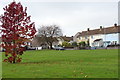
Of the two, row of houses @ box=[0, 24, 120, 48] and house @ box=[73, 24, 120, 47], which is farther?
house @ box=[73, 24, 120, 47]

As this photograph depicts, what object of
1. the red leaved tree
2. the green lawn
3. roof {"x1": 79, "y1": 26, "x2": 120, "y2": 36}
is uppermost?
roof {"x1": 79, "y1": 26, "x2": 120, "y2": 36}

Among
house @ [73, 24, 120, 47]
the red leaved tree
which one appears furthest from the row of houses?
the red leaved tree

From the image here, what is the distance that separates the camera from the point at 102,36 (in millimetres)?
121000

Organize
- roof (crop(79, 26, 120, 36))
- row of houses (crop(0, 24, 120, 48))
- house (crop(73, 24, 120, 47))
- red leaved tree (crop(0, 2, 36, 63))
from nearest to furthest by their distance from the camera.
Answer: red leaved tree (crop(0, 2, 36, 63)) < row of houses (crop(0, 24, 120, 48)) < house (crop(73, 24, 120, 47)) < roof (crop(79, 26, 120, 36))

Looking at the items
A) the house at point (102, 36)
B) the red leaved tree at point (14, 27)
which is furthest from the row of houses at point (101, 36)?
the red leaved tree at point (14, 27)

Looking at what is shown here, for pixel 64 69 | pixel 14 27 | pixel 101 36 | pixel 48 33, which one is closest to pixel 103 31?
pixel 101 36

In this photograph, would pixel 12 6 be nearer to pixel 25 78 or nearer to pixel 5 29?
pixel 5 29

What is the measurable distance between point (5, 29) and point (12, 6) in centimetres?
243

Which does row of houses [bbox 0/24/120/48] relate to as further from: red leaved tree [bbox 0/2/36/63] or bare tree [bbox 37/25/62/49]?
red leaved tree [bbox 0/2/36/63]

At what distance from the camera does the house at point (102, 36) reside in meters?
112

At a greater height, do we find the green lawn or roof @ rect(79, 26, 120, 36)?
roof @ rect(79, 26, 120, 36)

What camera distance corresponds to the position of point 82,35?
461 ft

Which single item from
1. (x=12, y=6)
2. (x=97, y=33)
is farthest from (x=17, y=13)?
(x=97, y=33)

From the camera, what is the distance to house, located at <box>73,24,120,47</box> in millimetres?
111806
